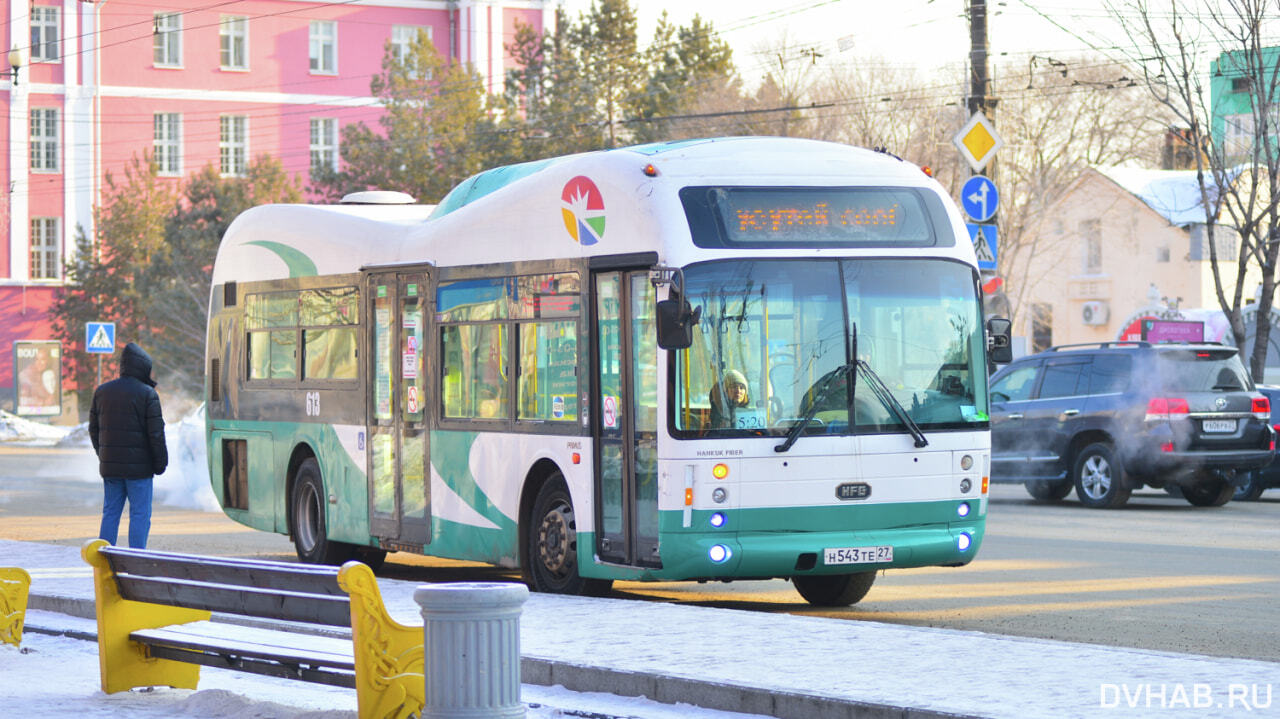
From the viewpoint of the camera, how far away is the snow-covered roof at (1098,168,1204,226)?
194 ft

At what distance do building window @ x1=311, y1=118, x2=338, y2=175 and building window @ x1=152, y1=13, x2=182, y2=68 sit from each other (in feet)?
16.8

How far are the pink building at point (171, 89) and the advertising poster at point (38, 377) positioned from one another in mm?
8469

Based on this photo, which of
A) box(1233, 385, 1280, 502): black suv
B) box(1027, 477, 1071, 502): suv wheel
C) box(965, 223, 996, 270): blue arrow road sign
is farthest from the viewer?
box(1233, 385, 1280, 502): black suv

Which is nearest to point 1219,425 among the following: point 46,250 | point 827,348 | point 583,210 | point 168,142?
point 827,348

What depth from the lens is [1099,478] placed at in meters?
22.8

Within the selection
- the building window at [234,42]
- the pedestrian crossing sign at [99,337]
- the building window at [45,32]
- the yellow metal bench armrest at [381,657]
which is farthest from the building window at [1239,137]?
the building window at [45,32]

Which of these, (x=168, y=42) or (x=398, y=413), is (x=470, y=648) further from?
(x=168, y=42)

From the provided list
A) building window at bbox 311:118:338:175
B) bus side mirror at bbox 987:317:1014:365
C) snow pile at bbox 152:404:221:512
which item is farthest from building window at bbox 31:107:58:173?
bus side mirror at bbox 987:317:1014:365

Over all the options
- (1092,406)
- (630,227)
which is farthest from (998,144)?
(630,227)

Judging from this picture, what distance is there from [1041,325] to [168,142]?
101 ft

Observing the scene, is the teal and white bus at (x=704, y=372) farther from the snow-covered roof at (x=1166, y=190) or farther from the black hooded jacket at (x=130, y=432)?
the snow-covered roof at (x=1166, y=190)

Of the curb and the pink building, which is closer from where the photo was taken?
the curb

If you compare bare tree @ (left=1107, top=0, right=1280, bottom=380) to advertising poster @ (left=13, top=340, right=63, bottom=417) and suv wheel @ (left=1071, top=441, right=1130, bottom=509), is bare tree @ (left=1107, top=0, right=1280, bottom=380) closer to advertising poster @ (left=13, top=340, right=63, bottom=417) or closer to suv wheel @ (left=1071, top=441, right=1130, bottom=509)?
suv wheel @ (left=1071, top=441, right=1130, bottom=509)

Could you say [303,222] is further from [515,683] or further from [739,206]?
[515,683]
